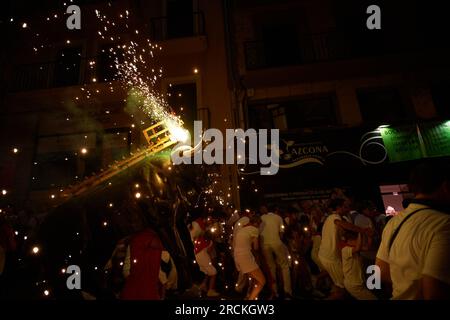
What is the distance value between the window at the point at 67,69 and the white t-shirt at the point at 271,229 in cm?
959

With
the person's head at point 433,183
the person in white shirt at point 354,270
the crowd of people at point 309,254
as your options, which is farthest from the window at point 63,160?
the person's head at point 433,183

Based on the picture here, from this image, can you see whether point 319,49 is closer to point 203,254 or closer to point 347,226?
→ point 347,226

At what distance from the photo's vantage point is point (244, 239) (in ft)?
18.3

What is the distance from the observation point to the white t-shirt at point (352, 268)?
4.53m

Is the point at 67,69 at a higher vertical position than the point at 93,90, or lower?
higher

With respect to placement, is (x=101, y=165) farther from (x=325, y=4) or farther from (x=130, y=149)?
(x=325, y=4)

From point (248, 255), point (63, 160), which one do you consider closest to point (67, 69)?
point (63, 160)

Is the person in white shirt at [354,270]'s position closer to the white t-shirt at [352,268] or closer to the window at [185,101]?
the white t-shirt at [352,268]

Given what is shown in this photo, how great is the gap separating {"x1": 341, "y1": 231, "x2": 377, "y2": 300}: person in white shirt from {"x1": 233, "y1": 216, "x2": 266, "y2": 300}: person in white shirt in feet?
5.18

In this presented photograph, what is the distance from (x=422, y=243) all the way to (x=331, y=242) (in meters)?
3.24

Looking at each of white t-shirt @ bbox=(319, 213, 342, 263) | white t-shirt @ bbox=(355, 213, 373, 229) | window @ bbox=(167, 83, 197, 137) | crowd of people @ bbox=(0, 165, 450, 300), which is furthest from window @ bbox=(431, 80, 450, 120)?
window @ bbox=(167, 83, 197, 137)
